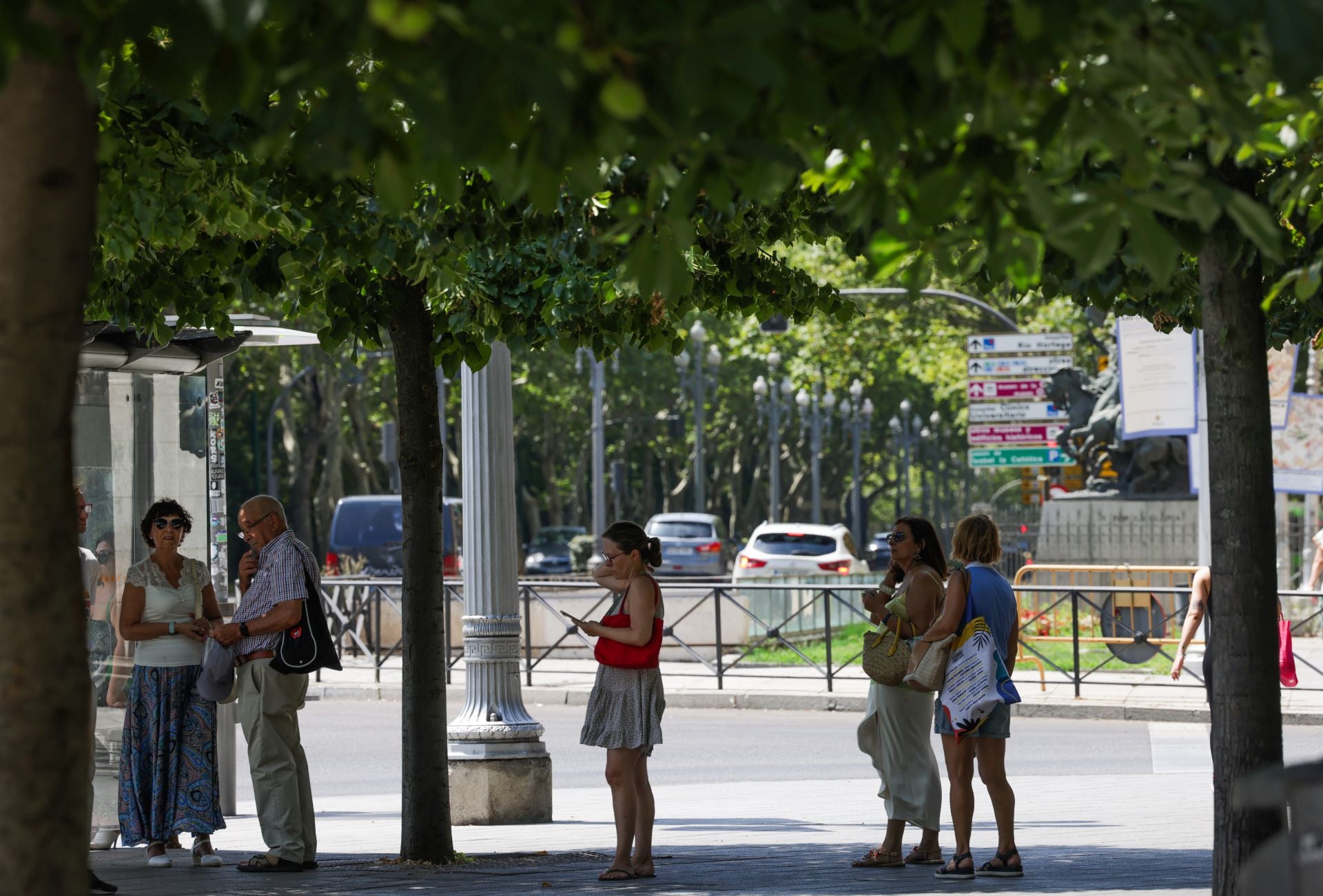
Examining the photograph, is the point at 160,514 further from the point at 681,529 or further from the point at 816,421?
the point at 816,421

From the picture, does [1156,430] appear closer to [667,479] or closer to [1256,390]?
[1256,390]

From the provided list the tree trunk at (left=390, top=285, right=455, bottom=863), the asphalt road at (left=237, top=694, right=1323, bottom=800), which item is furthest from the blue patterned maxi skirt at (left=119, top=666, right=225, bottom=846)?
the asphalt road at (left=237, top=694, right=1323, bottom=800)

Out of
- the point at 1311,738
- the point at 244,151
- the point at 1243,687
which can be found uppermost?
the point at 244,151

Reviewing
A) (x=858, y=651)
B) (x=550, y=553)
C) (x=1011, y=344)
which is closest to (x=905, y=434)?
(x=550, y=553)

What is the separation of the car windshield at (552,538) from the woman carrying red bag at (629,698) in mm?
45632

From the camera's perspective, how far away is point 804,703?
60.3 feet

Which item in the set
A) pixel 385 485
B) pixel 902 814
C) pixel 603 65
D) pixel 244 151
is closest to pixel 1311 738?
pixel 902 814

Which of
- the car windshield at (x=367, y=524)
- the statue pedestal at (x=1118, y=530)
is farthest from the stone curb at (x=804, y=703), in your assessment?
the car windshield at (x=367, y=524)

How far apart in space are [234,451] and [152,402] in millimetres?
53873

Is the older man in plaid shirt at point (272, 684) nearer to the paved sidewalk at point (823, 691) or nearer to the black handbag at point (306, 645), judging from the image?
the black handbag at point (306, 645)

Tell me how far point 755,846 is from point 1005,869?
1.75m

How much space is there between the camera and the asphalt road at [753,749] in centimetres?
1343

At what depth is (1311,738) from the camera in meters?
14.5

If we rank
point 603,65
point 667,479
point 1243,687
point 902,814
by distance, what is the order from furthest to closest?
point 667,479, point 902,814, point 1243,687, point 603,65
